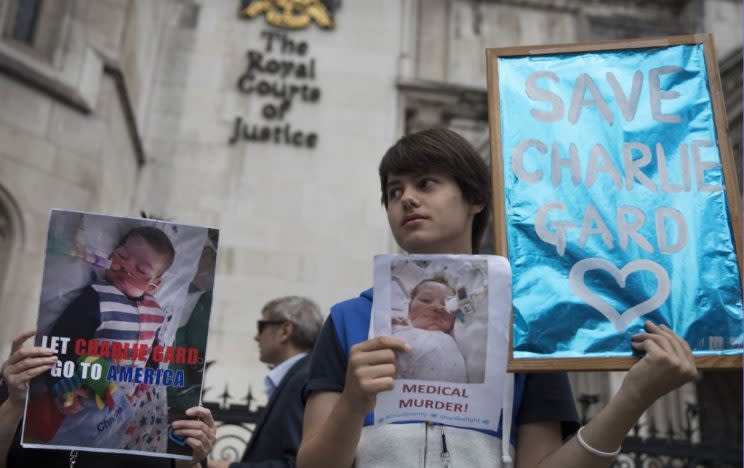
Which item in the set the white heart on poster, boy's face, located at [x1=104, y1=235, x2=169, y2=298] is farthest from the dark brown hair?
boy's face, located at [x1=104, y1=235, x2=169, y2=298]

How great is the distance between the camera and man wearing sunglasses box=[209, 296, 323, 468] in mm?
3424

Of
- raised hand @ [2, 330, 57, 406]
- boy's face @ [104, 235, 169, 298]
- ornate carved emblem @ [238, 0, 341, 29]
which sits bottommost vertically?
raised hand @ [2, 330, 57, 406]

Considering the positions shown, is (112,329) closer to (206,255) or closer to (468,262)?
(206,255)

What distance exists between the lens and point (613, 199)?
2164 millimetres

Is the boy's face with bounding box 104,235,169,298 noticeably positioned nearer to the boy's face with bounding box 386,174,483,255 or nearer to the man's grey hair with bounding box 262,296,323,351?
the boy's face with bounding box 386,174,483,255

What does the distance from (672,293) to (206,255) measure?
1400 mm

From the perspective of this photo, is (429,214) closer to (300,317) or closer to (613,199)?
(613,199)

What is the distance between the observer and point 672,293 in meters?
2.04

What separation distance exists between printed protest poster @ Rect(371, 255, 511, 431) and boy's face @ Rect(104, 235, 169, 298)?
2.84ft

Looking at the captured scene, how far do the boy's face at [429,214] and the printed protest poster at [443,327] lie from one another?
0.24 m

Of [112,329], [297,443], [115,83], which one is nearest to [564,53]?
[112,329]

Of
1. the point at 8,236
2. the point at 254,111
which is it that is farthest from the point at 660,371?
Answer: the point at 254,111

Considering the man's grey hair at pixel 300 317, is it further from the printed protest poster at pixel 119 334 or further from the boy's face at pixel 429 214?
the boy's face at pixel 429 214

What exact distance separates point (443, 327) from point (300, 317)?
2.61 meters
